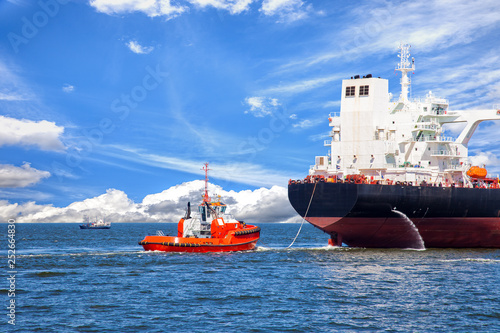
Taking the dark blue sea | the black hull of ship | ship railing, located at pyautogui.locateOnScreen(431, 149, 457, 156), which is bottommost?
the dark blue sea

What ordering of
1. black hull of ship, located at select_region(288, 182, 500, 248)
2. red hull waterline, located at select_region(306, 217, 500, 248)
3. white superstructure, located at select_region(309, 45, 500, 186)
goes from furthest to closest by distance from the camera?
white superstructure, located at select_region(309, 45, 500, 186), red hull waterline, located at select_region(306, 217, 500, 248), black hull of ship, located at select_region(288, 182, 500, 248)

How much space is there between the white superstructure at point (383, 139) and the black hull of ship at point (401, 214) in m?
3.29

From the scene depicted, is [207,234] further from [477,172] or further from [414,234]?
[477,172]

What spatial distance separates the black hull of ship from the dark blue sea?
12.2ft

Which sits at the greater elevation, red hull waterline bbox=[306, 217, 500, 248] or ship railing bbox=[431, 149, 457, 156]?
ship railing bbox=[431, 149, 457, 156]

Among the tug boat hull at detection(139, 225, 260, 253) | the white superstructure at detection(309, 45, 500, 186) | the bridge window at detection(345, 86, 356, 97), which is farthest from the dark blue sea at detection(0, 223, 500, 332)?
the bridge window at detection(345, 86, 356, 97)

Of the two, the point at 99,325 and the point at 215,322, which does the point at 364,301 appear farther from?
the point at 99,325

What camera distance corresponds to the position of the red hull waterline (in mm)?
44375

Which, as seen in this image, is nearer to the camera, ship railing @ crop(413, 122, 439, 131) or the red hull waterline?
the red hull waterline

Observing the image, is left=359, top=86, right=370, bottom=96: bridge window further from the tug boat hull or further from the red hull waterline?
the tug boat hull

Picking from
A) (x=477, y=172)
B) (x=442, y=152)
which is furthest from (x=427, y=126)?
(x=477, y=172)

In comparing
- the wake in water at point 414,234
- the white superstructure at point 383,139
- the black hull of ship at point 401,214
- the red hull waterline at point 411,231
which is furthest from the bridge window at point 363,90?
the red hull waterline at point 411,231

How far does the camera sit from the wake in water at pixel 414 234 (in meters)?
44.4

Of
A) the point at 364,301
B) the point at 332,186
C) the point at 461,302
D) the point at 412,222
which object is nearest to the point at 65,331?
the point at 364,301
